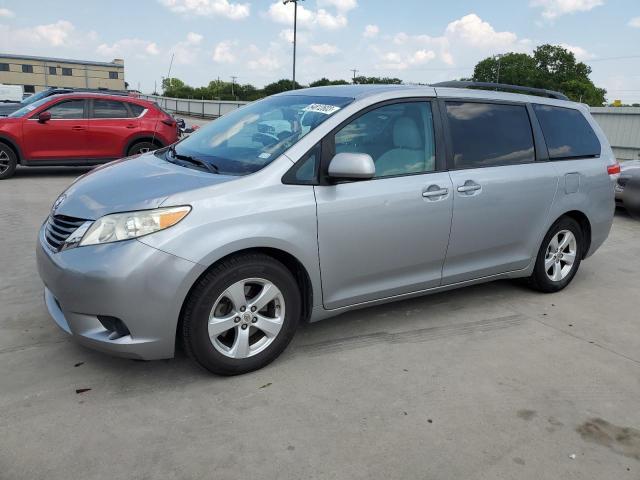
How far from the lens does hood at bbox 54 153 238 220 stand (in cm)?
291

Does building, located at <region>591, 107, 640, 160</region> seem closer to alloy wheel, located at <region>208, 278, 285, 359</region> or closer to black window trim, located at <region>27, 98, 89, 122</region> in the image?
black window trim, located at <region>27, 98, 89, 122</region>

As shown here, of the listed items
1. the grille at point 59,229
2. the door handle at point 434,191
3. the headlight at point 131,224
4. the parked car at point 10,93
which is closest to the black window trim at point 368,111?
the door handle at point 434,191

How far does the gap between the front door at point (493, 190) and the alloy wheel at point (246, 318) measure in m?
1.43

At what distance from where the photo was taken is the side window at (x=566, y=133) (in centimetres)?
454

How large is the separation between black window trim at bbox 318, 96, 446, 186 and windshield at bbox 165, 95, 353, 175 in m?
0.12

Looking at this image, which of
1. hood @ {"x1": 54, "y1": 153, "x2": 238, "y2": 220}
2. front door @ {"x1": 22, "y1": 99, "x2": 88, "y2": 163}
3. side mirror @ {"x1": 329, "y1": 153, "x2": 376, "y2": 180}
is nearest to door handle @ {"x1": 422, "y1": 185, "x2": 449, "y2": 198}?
side mirror @ {"x1": 329, "y1": 153, "x2": 376, "y2": 180}

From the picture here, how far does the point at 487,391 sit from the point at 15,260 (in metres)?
4.31

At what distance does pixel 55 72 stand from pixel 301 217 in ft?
323

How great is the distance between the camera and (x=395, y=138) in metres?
3.64

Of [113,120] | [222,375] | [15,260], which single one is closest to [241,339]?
[222,375]

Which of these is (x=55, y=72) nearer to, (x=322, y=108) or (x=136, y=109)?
(x=136, y=109)

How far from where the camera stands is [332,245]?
3303 mm

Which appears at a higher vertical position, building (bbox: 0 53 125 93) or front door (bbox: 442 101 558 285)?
building (bbox: 0 53 125 93)

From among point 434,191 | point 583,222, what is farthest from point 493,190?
point 583,222
